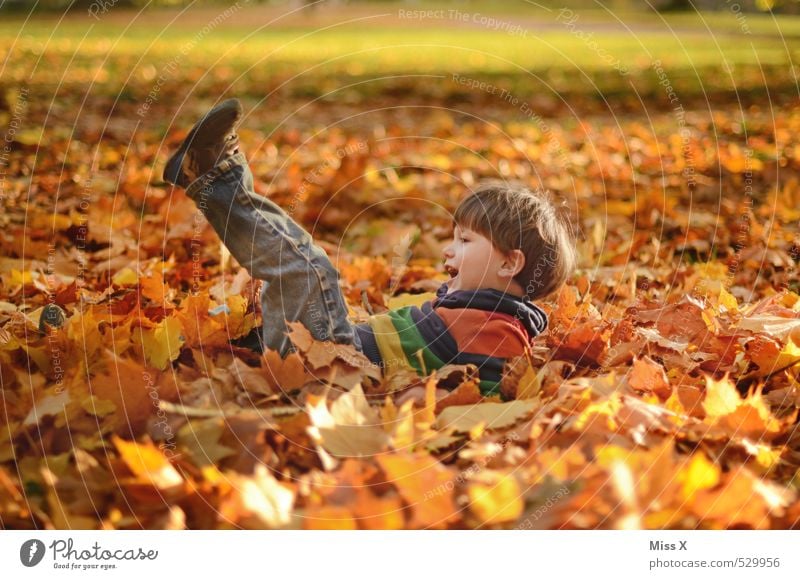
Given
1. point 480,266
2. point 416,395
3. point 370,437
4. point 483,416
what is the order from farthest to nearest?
point 480,266 → point 416,395 → point 483,416 → point 370,437

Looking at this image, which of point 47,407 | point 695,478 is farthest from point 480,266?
point 47,407

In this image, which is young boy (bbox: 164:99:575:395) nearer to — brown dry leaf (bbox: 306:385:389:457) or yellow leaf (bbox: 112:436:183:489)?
brown dry leaf (bbox: 306:385:389:457)

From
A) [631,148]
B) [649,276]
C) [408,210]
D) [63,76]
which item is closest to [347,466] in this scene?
[649,276]

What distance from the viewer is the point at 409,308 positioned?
2.26 m

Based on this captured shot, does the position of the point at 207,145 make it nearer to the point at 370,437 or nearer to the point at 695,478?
the point at 370,437

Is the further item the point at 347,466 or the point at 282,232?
the point at 282,232

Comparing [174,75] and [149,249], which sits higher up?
[174,75]

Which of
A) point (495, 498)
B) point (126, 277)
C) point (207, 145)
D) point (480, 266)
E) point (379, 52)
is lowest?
point (495, 498)

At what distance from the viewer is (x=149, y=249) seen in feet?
10.3

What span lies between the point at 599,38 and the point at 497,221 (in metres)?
14.6

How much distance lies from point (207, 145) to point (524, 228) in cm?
80

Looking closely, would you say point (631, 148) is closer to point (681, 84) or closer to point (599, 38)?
point (681, 84)

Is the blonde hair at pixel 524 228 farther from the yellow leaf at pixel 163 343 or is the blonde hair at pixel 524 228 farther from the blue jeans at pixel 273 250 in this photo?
the yellow leaf at pixel 163 343

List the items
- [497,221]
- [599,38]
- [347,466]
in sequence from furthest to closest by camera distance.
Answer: [599,38]
[497,221]
[347,466]
